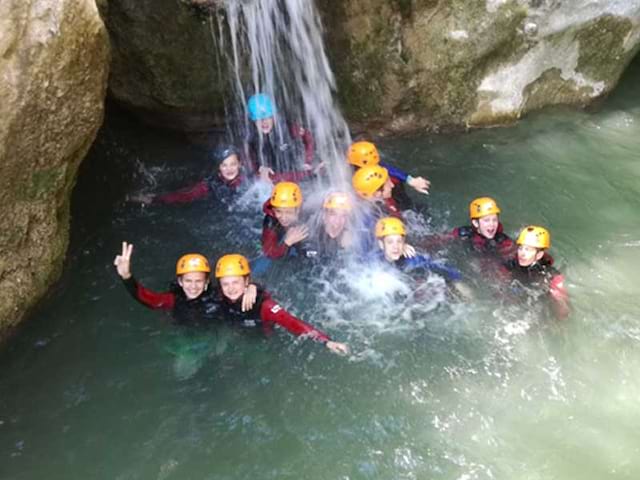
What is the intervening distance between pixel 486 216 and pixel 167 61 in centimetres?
424

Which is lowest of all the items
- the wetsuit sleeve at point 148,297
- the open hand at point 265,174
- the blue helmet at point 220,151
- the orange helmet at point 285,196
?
the wetsuit sleeve at point 148,297

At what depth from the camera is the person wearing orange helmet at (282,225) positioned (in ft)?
22.2

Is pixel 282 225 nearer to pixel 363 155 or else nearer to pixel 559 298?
pixel 363 155

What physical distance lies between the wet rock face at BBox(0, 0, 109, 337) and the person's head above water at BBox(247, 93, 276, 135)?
2.75m

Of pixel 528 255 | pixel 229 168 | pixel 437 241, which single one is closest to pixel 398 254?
pixel 437 241

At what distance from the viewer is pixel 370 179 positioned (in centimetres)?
709

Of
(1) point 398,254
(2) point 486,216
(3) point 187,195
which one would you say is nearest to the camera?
(1) point 398,254

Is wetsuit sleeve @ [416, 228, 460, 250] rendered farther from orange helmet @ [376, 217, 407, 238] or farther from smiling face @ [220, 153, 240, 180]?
smiling face @ [220, 153, 240, 180]

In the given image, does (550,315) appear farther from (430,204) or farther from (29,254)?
(29,254)

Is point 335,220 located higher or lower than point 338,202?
lower

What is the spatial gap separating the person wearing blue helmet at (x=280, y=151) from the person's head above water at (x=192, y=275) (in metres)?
2.54

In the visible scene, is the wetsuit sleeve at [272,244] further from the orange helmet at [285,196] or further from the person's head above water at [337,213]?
the person's head above water at [337,213]

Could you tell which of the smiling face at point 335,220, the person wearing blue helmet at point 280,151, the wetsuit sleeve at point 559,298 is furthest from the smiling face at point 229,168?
the wetsuit sleeve at point 559,298

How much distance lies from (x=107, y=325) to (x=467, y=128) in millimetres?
5496
